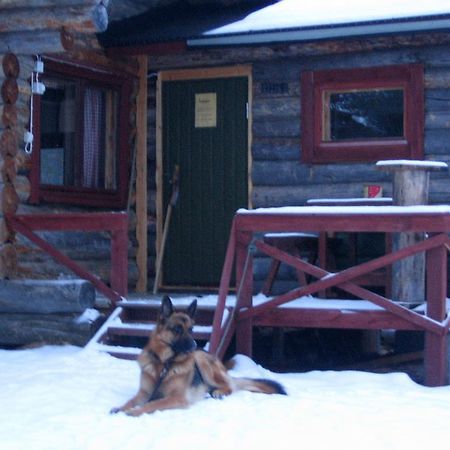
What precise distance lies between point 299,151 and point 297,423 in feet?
16.2

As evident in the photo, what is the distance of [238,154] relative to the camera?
1103 centimetres

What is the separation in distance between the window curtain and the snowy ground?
332cm

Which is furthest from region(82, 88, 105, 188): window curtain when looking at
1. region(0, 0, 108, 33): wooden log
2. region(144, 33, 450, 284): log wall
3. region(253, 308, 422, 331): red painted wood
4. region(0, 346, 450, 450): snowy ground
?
region(253, 308, 422, 331): red painted wood

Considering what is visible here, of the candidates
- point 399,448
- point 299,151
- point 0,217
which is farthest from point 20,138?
point 399,448

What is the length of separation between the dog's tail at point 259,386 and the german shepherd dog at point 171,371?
201 mm

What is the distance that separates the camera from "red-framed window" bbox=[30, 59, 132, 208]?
10.4m

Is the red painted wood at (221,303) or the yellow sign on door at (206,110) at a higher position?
the yellow sign on door at (206,110)

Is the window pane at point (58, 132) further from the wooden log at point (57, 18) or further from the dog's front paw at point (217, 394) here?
the dog's front paw at point (217, 394)

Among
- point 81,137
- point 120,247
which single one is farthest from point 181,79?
point 120,247

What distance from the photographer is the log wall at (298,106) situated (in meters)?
10.1

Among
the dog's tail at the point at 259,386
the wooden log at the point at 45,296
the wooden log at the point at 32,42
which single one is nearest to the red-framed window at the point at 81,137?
the wooden log at the point at 32,42

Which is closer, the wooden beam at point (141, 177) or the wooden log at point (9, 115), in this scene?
the wooden log at point (9, 115)

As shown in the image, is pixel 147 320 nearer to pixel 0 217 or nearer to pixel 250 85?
pixel 0 217

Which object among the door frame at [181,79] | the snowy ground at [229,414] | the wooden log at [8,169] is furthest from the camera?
the door frame at [181,79]
